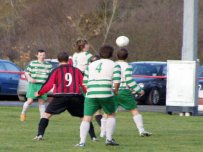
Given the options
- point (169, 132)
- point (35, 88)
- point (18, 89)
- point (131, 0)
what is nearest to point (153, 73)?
point (18, 89)

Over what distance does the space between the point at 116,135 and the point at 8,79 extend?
579 inches

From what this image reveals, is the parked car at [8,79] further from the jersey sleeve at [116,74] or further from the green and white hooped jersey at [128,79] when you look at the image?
the jersey sleeve at [116,74]

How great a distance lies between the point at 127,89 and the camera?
18.9 metres

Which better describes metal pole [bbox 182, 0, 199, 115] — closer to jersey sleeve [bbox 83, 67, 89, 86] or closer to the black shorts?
the black shorts

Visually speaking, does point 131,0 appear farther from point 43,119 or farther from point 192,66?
point 43,119

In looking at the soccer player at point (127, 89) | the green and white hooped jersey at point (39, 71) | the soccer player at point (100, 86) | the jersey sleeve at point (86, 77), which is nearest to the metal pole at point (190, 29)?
the green and white hooped jersey at point (39, 71)

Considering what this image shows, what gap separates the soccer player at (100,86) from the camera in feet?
53.8

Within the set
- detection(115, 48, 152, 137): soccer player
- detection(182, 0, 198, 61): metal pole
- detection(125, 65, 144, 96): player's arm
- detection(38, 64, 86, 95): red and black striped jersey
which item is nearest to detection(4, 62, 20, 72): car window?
detection(182, 0, 198, 61): metal pole

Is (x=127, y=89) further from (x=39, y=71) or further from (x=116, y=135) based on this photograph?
(x=39, y=71)

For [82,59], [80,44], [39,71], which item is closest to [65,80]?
[80,44]

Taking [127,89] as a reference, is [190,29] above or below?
above

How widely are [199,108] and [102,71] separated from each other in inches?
485

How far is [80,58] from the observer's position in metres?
20.1

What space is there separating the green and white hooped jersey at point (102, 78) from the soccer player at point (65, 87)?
681 millimetres
